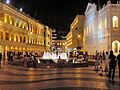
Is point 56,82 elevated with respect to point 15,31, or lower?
lower

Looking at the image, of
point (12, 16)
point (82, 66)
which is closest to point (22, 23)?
point (12, 16)

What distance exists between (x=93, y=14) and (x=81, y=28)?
42.3m

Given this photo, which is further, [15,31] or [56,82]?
[15,31]

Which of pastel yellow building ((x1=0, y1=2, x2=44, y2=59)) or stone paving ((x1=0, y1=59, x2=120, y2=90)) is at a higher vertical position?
pastel yellow building ((x1=0, y1=2, x2=44, y2=59))

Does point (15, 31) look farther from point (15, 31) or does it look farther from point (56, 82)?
point (56, 82)

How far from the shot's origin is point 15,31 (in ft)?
246

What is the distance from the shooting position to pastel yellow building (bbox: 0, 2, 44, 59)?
63688 millimetres

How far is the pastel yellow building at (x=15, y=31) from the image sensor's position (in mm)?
63688

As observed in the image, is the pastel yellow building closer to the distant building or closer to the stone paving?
the distant building

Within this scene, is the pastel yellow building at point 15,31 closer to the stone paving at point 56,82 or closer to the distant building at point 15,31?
the distant building at point 15,31

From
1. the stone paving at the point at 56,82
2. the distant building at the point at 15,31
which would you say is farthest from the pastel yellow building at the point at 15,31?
the stone paving at the point at 56,82

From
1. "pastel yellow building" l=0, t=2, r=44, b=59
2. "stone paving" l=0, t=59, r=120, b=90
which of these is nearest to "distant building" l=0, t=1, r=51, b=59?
"pastel yellow building" l=0, t=2, r=44, b=59

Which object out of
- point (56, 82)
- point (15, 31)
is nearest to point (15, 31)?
point (15, 31)

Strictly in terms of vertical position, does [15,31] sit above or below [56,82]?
A: above
